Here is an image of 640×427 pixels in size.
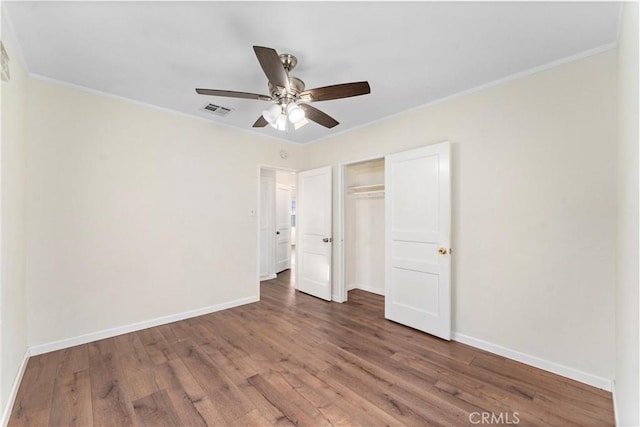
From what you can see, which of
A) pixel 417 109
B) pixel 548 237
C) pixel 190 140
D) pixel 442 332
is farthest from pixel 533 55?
pixel 190 140

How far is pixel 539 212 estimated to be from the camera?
2287mm

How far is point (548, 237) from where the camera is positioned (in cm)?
224

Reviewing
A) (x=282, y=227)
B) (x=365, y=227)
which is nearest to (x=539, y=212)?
(x=365, y=227)

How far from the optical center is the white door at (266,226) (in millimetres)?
5496

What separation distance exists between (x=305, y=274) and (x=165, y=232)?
2.21 metres

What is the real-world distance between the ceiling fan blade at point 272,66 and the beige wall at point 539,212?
6.23 ft

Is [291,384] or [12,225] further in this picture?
[291,384]

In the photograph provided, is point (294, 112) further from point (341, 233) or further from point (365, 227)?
point (365, 227)

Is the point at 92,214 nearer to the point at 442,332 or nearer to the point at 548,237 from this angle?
the point at 442,332

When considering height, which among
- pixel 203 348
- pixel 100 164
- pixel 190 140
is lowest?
pixel 203 348

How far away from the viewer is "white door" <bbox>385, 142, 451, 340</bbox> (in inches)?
110

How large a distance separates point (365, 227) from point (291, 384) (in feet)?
9.90

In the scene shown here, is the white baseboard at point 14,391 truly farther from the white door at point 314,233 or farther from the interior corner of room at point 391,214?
the white door at point 314,233

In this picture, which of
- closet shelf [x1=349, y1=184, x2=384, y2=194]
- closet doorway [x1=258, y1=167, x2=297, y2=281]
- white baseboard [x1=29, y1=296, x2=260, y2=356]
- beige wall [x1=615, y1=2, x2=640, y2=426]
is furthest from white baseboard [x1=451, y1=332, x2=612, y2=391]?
closet doorway [x1=258, y1=167, x2=297, y2=281]
